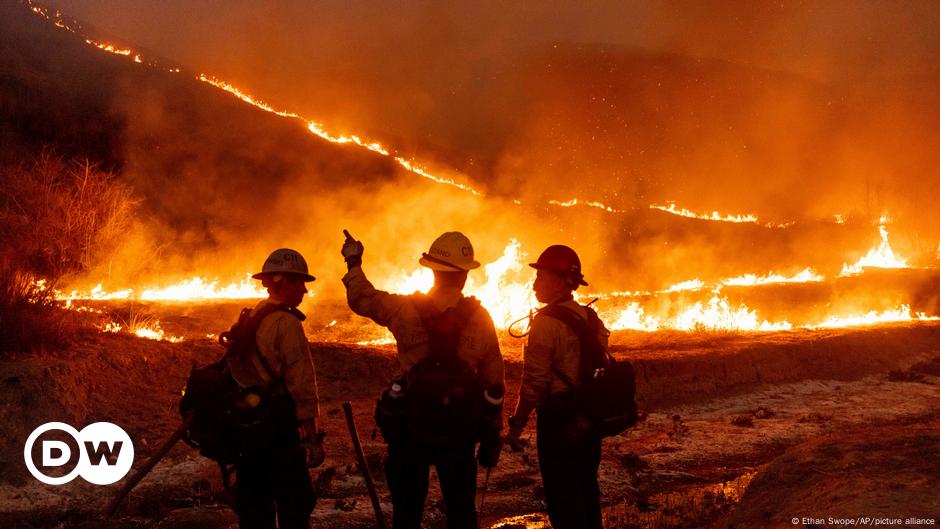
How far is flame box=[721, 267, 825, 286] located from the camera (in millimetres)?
33469

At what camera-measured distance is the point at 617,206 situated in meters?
45.4

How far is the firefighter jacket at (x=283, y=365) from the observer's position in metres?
4.16

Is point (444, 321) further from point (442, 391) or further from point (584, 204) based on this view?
point (584, 204)

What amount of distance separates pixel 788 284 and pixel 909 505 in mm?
29464

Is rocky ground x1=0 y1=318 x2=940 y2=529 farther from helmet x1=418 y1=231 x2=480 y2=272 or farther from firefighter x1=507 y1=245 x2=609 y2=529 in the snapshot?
helmet x1=418 y1=231 x2=480 y2=272

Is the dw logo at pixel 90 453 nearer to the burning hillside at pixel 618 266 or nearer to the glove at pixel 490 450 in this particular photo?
the glove at pixel 490 450

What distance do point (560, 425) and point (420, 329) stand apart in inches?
42.4

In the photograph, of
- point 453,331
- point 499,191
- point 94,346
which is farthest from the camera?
point 499,191

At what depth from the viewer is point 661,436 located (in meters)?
10.5

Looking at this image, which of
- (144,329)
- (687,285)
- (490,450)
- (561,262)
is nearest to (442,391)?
(490,450)

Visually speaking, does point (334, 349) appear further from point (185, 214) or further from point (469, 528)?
point (185, 214)

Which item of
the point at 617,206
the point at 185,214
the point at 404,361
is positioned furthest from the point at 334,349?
the point at 617,206

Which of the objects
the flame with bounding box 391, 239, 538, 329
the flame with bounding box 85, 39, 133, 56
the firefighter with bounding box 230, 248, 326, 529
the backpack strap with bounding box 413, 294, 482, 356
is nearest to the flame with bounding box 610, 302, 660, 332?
the flame with bounding box 391, 239, 538, 329

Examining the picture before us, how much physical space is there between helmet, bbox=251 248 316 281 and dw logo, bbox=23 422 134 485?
5022 mm
